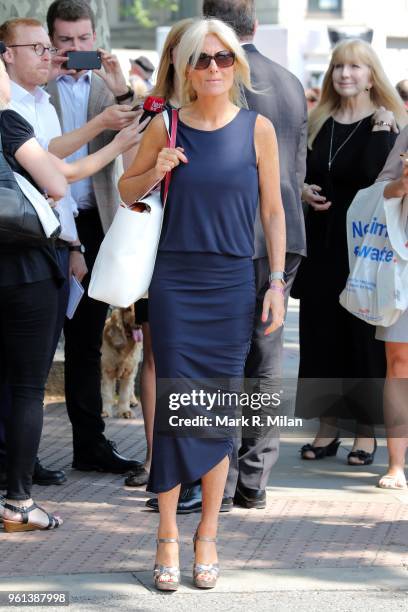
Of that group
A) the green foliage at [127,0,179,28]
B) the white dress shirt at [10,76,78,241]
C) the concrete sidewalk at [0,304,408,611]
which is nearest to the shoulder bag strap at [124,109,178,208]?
the white dress shirt at [10,76,78,241]

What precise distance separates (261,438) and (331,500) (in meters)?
0.54

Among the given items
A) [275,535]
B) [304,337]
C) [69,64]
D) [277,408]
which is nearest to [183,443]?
[275,535]

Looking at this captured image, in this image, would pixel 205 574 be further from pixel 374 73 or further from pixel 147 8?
pixel 147 8

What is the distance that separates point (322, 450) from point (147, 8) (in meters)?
52.4

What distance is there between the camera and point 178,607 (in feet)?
15.4

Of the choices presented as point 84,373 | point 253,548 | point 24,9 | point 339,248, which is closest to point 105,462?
point 84,373

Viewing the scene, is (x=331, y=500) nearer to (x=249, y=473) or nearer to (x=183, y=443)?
(x=249, y=473)

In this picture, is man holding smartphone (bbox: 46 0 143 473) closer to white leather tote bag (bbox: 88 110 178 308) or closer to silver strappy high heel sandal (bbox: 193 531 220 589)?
white leather tote bag (bbox: 88 110 178 308)

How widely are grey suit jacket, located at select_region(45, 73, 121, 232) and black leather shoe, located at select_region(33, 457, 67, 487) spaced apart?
4.23 ft

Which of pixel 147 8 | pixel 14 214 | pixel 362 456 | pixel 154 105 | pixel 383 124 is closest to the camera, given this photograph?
pixel 14 214

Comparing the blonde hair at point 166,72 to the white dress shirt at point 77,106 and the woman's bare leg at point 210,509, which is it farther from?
the woman's bare leg at point 210,509

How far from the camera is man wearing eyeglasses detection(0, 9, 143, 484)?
227 inches

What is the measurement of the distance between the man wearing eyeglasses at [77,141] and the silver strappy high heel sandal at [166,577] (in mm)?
1769

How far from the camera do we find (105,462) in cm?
682
